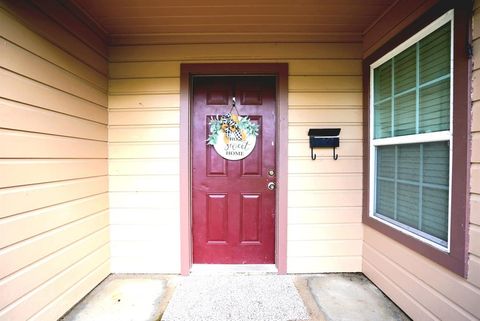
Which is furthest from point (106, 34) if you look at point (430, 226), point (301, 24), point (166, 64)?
point (430, 226)

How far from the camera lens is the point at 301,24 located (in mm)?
2137

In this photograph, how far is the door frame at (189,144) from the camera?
2309mm

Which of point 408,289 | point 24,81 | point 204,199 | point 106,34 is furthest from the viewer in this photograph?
point 204,199

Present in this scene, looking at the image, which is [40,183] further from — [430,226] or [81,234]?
[430,226]

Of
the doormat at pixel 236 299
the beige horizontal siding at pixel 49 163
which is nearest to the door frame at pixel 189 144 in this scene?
the doormat at pixel 236 299

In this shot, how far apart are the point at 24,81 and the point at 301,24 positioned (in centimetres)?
206

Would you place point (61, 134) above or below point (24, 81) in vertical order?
below

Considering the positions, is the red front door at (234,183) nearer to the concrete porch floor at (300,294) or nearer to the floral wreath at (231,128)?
the floral wreath at (231,128)

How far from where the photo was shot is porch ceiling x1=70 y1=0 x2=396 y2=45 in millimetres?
1877

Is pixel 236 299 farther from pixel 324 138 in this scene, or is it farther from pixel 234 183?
pixel 324 138

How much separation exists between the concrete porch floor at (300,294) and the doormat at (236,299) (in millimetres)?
61

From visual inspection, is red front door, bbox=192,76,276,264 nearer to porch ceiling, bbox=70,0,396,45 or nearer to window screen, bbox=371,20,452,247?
porch ceiling, bbox=70,0,396,45

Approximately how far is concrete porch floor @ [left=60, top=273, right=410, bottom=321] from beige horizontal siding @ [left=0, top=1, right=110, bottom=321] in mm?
148

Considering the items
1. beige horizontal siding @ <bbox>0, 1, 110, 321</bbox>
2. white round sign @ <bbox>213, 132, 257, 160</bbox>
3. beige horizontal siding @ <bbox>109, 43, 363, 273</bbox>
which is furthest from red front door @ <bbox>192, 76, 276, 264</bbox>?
beige horizontal siding @ <bbox>0, 1, 110, 321</bbox>
